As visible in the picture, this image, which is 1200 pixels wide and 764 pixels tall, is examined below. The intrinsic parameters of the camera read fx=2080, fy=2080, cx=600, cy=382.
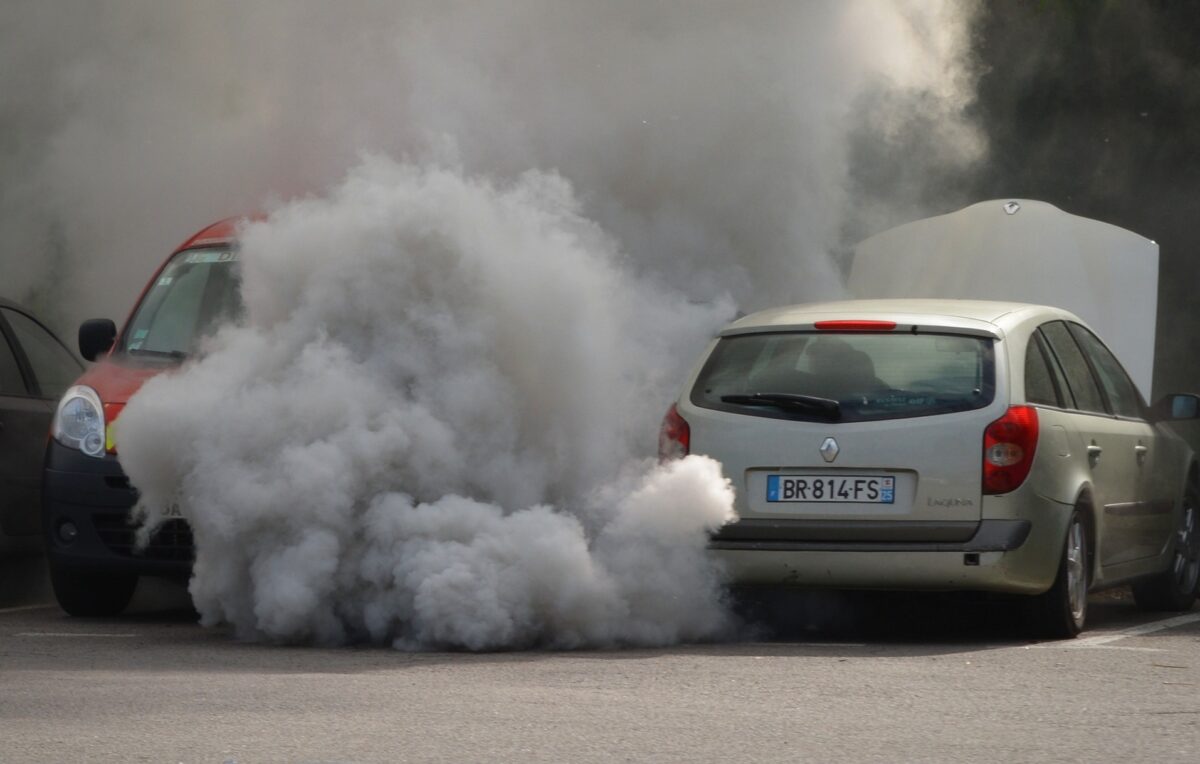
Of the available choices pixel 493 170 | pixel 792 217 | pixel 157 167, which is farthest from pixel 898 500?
pixel 157 167

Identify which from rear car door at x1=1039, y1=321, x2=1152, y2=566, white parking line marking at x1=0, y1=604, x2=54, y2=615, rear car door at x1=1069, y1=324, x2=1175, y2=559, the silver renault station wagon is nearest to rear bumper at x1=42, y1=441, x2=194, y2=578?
white parking line marking at x1=0, y1=604, x2=54, y2=615

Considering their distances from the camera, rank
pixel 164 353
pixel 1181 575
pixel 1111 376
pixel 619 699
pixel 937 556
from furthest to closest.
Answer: pixel 1181 575
pixel 164 353
pixel 1111 376
pixel 937 556
pixel 619 699

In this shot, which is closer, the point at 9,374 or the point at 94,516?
the point at 94,516

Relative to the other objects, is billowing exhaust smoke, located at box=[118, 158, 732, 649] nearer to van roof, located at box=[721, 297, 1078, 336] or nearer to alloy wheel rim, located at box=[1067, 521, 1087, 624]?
van roof, located at box=[721, 297, 1078, 336]

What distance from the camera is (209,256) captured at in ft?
35.8

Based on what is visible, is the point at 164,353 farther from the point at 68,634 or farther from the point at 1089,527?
the point at 1089,527

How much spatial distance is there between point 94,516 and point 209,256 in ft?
6.17

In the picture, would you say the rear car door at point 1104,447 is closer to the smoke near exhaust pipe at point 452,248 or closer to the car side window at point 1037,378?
the car side window at point 1037,378

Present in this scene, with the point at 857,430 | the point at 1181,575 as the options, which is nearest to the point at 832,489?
the point at 857,430

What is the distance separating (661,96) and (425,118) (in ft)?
5.31

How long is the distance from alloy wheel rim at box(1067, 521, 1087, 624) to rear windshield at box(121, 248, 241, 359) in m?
4.21

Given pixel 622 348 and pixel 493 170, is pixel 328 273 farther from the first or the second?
pixel 493 170

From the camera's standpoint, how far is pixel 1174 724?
6348 mm

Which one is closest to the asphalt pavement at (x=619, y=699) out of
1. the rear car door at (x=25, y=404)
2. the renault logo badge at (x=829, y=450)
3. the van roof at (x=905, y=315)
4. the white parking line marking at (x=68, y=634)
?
the white parking line marking at (x=68, y=634)
